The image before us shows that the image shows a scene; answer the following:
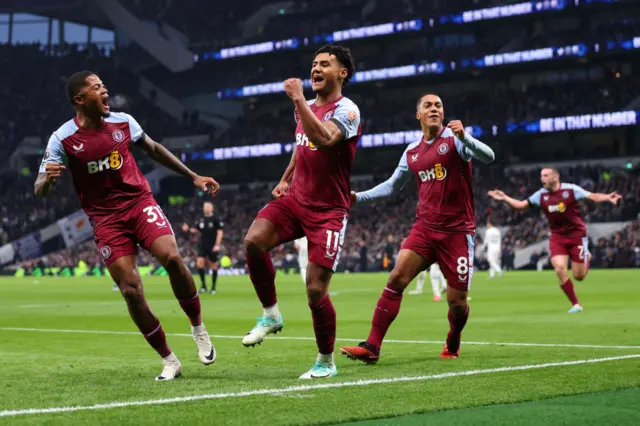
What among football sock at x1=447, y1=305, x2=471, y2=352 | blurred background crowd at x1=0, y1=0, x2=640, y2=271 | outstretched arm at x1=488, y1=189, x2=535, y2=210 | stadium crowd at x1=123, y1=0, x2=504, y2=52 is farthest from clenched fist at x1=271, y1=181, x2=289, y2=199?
stadium crowd at x1=123, y1=0, x2=504, y2=52

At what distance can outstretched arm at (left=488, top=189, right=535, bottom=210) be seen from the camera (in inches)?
527

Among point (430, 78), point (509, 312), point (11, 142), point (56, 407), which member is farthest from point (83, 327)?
point (11, 142)

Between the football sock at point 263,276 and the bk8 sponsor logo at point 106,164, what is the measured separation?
4.53 ft

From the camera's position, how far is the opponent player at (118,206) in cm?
855

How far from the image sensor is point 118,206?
874 cm

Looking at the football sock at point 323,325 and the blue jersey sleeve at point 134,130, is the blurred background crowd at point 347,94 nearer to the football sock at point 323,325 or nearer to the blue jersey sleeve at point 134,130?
the blue jersey sleeve at point 134,130

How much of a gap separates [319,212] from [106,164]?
6.12 ft

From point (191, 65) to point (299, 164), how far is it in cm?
6886

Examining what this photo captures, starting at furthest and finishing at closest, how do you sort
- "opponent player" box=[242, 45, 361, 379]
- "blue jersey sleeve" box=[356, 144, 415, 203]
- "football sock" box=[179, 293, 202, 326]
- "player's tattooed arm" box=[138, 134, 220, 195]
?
"blue jersey sleeve" box=[356, 144, 415, 203], "player's tattooed arm" box=[138, 134, 220, 195], "football sock" box=[179, 293, 202, 326], "opponent player" box=[242, 45, 361, 379]

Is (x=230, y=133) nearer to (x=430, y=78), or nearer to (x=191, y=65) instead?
(x=191, y=65)

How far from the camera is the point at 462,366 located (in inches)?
362

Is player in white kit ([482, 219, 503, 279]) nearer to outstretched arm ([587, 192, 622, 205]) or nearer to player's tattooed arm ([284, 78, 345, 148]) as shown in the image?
outstretched arm ([587, 192, 622, 205])

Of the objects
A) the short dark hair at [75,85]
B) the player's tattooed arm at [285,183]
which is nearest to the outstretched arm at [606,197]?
the player's tattooed arm at [285,183]

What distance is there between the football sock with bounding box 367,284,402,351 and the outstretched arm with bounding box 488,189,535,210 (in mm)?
3272
